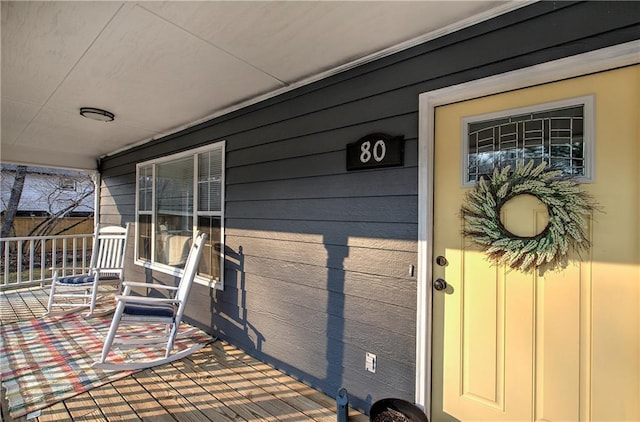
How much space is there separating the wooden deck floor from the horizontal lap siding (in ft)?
0.49

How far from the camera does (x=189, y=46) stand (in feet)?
6.30

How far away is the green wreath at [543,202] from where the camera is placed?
1414 millimetres

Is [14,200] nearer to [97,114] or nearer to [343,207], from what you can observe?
[97,114]

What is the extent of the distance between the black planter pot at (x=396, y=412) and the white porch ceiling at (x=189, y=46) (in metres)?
2.09

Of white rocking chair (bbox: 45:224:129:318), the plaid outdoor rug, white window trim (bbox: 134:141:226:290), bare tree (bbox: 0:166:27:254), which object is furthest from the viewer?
bare tree (bbox: 0:166:27:254)

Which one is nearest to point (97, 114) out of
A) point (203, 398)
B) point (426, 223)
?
point (203, 398)

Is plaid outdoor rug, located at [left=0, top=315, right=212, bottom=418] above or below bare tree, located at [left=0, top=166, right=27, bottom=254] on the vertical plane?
below

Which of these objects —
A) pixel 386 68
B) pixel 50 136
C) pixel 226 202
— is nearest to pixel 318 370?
pixel 226 202

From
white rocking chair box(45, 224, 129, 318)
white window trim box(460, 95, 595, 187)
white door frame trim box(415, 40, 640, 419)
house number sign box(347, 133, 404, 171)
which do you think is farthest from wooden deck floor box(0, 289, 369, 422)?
white rocking chair box(45, 224, 129, 318)

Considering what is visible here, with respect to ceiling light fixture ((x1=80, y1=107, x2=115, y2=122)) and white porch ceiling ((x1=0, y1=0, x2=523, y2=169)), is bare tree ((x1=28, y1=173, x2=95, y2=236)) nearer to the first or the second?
ceiling light fixture ((x1=80, y1=107, x2=115, y2=122))

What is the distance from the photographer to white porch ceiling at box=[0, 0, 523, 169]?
1564 millimetres

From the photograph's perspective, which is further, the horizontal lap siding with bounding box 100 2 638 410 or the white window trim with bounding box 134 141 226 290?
the white window trim with bounding box 134 141 226 290

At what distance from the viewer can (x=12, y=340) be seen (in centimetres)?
305

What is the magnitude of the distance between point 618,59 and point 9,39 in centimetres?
320
